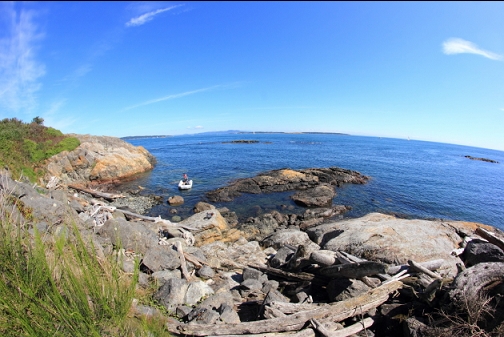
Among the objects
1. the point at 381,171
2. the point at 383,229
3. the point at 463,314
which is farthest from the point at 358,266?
the point at 381,171

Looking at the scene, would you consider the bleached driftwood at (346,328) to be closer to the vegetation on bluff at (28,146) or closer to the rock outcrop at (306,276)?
the rock outcrop at (306,276)

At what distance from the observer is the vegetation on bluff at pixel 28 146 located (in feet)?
70.1

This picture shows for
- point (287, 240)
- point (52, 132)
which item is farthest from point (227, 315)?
point (52, 132)

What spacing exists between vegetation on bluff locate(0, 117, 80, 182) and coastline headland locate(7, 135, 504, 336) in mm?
13075

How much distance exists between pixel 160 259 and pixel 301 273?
4974 mm

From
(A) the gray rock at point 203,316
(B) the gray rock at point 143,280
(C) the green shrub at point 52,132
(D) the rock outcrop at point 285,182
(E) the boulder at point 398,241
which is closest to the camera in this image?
(A) the gray rock at point 203,316

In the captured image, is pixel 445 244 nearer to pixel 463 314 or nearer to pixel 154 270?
pixel 463 314

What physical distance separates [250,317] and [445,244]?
369 inches

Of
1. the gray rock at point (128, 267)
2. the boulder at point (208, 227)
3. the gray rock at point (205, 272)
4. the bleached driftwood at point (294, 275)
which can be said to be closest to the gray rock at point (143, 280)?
the gray rock at point (128, 267)

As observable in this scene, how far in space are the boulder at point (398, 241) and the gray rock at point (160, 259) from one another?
7.02 metres

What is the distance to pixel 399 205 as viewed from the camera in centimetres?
2434

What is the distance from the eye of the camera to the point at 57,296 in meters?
3.29

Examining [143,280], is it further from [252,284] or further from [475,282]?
[475,282]

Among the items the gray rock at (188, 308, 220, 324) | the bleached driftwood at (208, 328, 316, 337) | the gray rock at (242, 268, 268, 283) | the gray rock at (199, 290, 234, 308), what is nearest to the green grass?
the gray rock at (188, 308, 220, 324)
